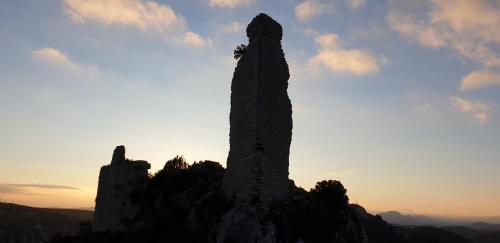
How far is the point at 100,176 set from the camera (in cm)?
3328

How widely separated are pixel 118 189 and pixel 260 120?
1589 centimetres

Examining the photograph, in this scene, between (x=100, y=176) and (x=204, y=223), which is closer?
(x=204, y=223)

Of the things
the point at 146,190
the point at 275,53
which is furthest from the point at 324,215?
the point at 146,190

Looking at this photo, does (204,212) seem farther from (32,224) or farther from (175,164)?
(32,224)

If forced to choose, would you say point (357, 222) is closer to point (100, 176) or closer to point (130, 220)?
point (130, 220)

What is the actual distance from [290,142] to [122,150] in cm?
1560

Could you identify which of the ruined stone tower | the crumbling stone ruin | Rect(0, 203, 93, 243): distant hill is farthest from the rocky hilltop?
Rect(0, 203, 93, 243): distant hill

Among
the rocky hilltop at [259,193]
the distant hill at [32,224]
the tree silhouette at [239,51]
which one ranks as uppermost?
the tree silhouette at [239,51]

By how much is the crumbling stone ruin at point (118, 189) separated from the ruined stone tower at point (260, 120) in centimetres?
1085

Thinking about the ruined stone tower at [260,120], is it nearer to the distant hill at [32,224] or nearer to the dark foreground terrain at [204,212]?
the dark foreground terrain at [204,212]

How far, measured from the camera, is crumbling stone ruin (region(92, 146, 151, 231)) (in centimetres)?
3017

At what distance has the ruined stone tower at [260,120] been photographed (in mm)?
19812

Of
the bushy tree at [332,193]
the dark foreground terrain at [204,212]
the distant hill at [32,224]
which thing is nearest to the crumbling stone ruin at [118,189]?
the dark foreground terrain at [204,212]

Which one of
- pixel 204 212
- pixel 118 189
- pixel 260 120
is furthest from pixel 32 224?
pixel 260 120
